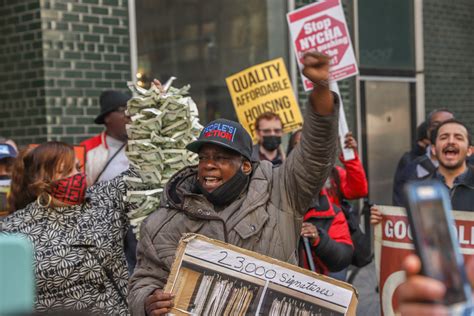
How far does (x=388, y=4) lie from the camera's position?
12.0m

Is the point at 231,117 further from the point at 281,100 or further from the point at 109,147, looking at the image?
the point at 109,147

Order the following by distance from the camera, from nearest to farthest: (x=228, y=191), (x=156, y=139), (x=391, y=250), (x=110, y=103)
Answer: (x=228, y=191), (x=156, y=139), (x=391, y=250), (x=110, y=103)

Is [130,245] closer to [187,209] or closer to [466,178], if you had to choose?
[187,209]

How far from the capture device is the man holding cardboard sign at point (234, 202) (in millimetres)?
3266

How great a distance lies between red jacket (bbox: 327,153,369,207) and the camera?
6.40 m

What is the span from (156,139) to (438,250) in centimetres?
329

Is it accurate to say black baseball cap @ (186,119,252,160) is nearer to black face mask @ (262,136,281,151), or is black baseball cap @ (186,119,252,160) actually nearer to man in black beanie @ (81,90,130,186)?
man in black beanie @ (81,90,130,186)

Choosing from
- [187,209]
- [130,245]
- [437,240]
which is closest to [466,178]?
[130,245]

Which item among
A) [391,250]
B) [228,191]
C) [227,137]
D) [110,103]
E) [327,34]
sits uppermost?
[327,34]

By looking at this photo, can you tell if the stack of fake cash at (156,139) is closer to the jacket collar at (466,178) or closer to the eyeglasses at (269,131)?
the jacket collar at (466,178)

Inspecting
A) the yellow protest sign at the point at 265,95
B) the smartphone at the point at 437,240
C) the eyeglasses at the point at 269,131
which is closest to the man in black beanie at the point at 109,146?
the eyeglasses at the point at 269,131

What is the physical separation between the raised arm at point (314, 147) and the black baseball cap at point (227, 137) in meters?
0.20

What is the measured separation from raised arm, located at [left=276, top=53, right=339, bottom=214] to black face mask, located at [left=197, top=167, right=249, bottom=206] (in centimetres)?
17

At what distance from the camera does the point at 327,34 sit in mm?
7602
